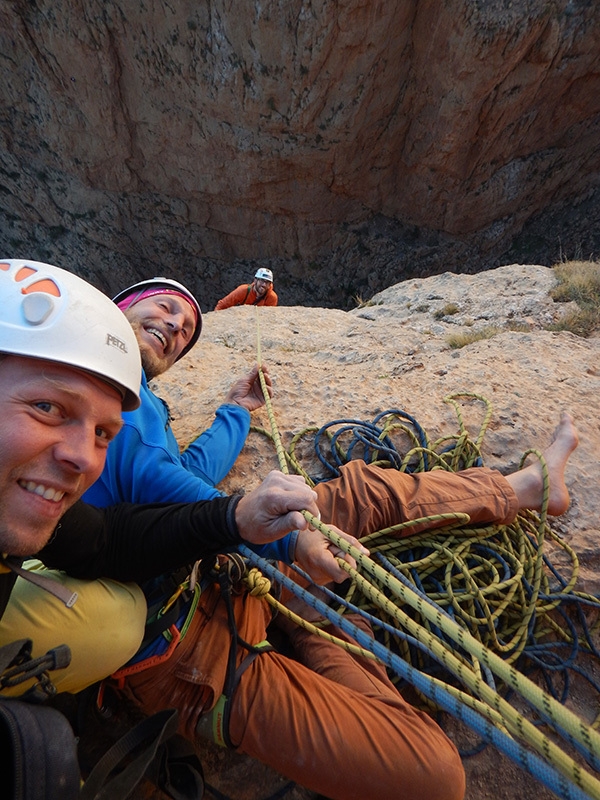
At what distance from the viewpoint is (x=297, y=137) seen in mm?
11125

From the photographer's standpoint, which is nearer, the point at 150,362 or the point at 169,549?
the point at 169,549

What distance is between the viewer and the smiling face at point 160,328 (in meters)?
1.81

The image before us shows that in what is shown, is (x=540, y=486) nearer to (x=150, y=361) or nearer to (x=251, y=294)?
(x=150, y=361)

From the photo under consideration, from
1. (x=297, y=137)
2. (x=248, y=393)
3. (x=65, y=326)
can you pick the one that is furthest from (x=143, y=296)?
(x=297, y=137)

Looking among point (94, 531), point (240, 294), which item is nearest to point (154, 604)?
point (94, 531)

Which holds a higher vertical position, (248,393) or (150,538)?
(248,393)

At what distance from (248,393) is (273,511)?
1340 millimetres

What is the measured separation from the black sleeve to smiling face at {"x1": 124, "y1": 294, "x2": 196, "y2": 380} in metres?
0.89

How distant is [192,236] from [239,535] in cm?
1474

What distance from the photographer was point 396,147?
460 inches

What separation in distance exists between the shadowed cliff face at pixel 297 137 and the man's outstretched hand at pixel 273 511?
11415 millimetres

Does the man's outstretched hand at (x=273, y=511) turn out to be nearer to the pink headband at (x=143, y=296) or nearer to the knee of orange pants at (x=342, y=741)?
the knee of orange pants at (x=342, y=741)

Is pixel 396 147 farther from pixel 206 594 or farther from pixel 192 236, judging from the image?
pixel 206 594

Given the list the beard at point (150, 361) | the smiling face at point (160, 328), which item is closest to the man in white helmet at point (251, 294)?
the smiling face at point (160, 328)
